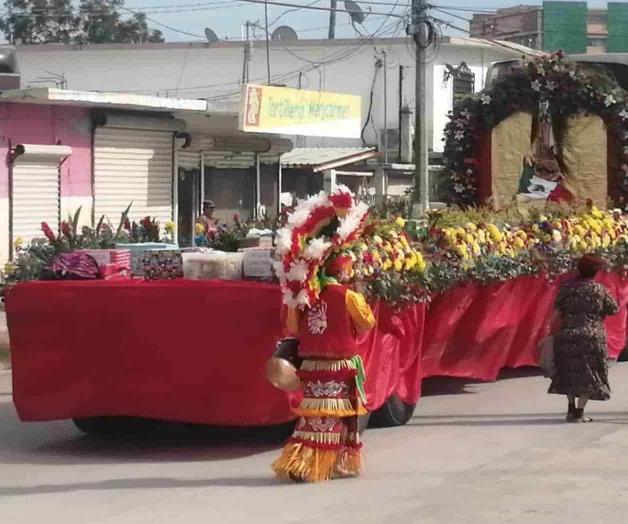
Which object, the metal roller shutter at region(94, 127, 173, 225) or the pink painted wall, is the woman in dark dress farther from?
the metal roller shutter at region(94, 127, 173, 225)

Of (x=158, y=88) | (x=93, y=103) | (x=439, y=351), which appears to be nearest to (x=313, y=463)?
(x=439, y=351)

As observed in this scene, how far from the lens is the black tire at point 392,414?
10250 millimetres

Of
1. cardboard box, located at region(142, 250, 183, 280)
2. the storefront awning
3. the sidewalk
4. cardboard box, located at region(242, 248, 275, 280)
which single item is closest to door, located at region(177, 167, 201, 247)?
the sidewalk

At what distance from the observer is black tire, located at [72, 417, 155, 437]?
10.2m

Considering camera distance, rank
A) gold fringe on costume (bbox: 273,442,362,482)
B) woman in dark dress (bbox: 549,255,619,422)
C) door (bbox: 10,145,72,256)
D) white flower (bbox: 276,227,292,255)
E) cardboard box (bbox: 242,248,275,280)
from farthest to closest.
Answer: door (bbox: 10,145,72,256), woman in dark dress (bbox: 549,255,619,422), cardboard box (bbox: 242,248,275,280), white flower (bbox: 276,227,292,255), gold fringe on costume (bbox: 273,442,362,482)

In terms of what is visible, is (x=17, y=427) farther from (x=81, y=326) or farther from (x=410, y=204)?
(x=410, y=204)

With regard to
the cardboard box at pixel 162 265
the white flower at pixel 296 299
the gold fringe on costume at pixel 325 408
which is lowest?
the gold fringe on costume at pixel 325 408

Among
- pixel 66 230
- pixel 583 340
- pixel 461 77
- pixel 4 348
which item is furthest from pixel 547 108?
pixel 461 77

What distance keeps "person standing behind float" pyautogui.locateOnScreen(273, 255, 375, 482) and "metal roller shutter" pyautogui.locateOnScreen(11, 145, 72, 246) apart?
1234 centimetres

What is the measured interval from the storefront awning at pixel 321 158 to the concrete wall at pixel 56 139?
11.3m

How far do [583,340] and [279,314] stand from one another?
10.4 feet

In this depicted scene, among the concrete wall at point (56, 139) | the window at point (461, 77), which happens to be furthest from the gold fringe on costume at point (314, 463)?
the window at point (461, 77)

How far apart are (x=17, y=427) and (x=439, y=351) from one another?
11.8 feet

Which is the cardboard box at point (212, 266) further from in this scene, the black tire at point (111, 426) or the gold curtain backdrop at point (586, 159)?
the gold curtain backdrop at point (586, 159)
